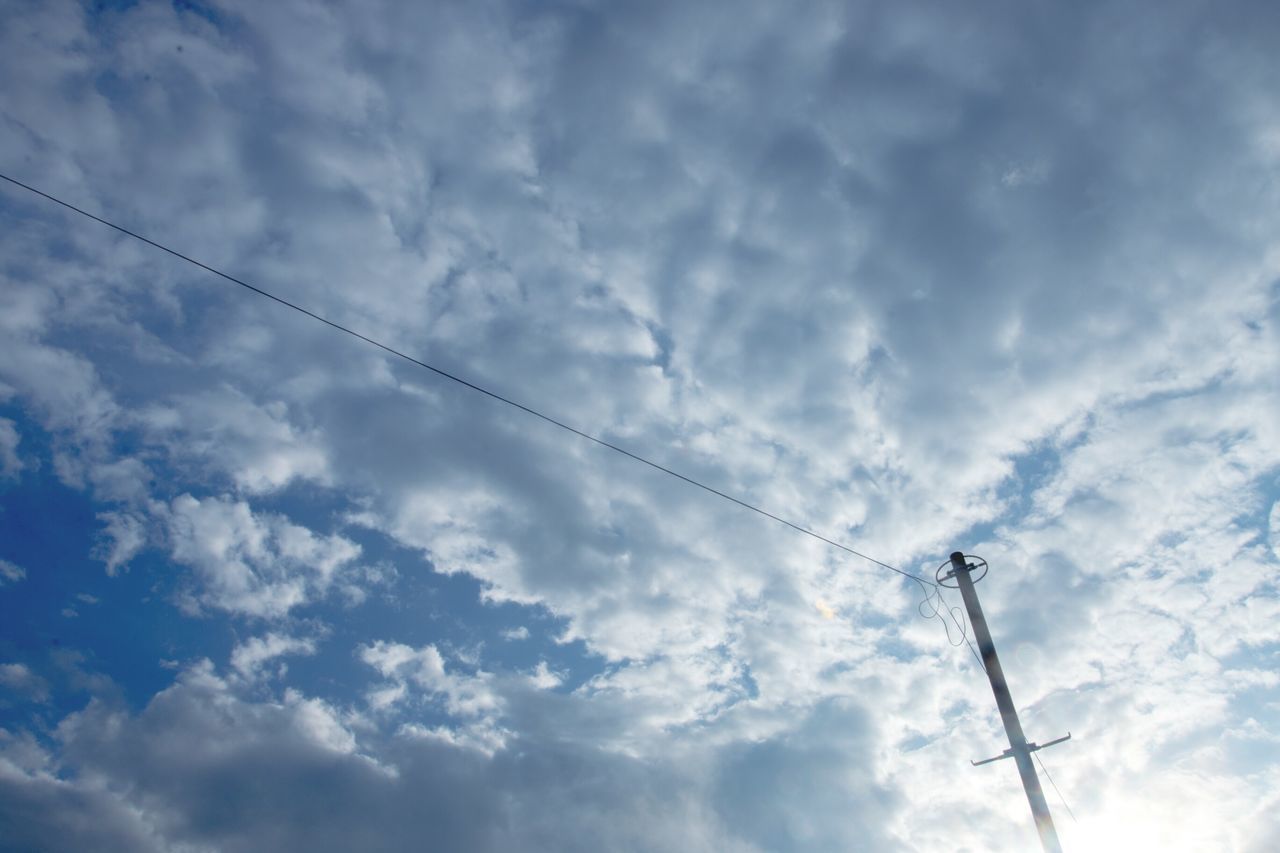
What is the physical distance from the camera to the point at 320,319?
14.0m

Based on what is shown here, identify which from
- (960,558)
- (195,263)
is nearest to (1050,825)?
(960,558)

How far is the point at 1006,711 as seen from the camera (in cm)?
1402

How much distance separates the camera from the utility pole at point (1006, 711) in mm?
12844

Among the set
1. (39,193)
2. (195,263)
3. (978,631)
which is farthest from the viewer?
(978,631)

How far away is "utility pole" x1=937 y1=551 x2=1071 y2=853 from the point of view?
12.8 m

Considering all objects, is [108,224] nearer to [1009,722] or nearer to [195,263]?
[195,263]

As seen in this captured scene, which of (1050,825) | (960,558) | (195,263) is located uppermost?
(195,263)

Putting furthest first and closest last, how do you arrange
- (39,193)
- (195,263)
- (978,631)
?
(978,631) < (195,263) < (39,193)

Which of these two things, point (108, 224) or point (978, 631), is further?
point (978, 631)

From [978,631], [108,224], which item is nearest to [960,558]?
[978,631]

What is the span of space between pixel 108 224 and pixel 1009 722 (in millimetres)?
21200

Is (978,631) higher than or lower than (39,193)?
lower

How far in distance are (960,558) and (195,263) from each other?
728 inches

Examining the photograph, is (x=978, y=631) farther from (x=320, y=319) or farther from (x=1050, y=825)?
(x=320, y=319)
